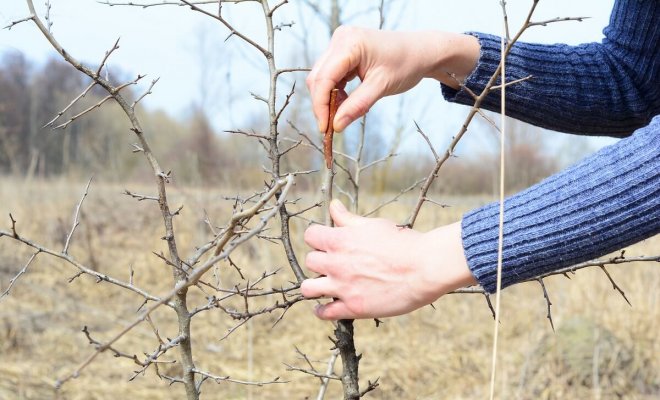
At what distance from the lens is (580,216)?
0.97 meters

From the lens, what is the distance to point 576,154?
28.7 ft

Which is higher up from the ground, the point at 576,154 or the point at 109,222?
the point at 576,154

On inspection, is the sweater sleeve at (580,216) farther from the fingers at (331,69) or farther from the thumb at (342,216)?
the fingers at (331,69)

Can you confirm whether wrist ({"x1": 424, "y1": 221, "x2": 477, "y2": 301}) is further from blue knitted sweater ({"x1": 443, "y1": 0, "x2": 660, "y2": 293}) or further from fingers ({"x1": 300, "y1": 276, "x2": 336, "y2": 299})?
fingers ({"x1": 300, "y1": 276, "x2": 336, "y2": 299})

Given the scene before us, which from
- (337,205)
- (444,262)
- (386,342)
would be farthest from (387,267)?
(386,342)

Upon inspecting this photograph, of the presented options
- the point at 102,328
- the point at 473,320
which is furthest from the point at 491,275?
the point at 102,328

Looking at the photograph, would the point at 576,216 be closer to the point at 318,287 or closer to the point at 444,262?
the point at 444,262

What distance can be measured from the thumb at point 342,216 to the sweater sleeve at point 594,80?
501mm

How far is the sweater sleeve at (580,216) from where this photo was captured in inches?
38.1

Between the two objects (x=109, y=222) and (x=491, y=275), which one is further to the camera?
(x=109, y=222)

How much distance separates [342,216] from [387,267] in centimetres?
16

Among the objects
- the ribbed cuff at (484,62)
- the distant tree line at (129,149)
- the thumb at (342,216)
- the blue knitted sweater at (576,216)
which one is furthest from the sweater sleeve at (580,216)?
the distant tree line at (129,149)

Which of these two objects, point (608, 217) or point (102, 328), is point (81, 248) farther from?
point (608, 217)

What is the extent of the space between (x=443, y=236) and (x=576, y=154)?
838 centimetres
